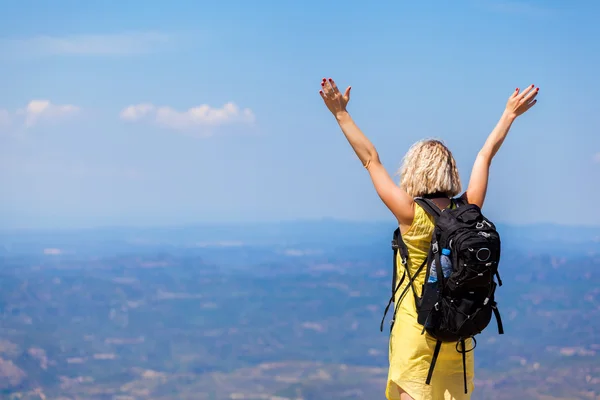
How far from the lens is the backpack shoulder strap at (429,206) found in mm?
4938

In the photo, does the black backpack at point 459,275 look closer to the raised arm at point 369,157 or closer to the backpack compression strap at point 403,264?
the backpack compression strap at point 403,264

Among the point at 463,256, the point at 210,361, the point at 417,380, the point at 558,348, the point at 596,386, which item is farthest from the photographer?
the point at 210,361

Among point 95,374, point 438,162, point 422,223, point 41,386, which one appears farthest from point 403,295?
point 95,374

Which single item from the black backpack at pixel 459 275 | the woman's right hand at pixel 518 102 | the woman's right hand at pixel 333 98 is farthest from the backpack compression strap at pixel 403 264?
the woman's right hand at pixel 518 102

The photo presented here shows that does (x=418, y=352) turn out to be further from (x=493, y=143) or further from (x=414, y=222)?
(x=493, y=143)

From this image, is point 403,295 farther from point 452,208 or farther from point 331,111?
point 331,111

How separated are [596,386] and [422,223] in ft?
401

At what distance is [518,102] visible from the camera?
19.0ft

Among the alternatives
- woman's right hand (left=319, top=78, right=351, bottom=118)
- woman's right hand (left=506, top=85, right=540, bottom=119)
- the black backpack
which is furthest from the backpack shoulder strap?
woman's right hand (left=506, top=85, right=540, bottom=119)

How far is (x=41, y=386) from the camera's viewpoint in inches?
5832

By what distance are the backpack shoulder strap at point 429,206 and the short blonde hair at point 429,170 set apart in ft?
0.30

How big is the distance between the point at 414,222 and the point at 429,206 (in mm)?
123

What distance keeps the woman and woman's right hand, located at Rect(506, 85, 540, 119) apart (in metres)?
0.91

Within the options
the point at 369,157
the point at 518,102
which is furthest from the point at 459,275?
the point at 518,102
